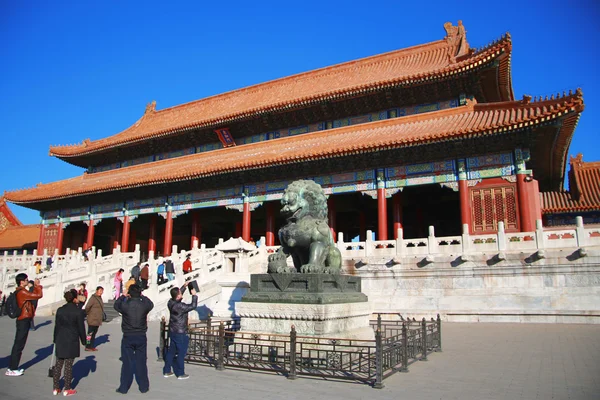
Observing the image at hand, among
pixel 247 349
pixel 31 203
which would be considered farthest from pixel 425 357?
pixel 31 203

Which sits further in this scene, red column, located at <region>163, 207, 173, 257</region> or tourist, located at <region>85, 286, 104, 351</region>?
red column, located at <region>163, 207, 173, 257</region>

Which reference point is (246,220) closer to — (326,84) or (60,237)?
(326,84)

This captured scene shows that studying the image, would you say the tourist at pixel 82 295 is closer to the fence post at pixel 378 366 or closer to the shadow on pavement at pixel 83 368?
the shadow on pavement at pixel 83 368

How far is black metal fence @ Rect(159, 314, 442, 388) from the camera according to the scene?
5.80 meters

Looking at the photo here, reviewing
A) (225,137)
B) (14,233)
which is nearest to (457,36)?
(225,137)

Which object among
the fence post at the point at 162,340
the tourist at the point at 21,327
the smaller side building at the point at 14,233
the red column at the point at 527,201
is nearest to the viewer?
the tourist at the point at 21,327

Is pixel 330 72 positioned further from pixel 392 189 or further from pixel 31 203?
pixel 31 203

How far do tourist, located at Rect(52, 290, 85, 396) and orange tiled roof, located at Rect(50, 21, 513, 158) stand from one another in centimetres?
1557

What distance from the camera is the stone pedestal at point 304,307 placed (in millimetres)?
6535

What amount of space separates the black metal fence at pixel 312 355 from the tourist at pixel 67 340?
164 cm

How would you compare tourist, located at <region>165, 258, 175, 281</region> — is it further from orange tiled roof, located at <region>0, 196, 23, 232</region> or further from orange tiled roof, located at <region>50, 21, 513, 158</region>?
orange tiled roof, located at <region>0, 196, 23, 232</region>

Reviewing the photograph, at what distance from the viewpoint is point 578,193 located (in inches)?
906

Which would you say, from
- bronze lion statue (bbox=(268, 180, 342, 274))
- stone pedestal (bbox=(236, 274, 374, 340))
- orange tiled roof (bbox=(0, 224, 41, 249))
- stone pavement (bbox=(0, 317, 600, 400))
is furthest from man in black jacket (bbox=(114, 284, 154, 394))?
orange tiled roof (bbox=(0, 224, 41, 249))

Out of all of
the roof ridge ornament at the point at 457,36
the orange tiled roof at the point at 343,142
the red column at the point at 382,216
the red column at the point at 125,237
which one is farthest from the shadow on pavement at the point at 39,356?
the roof ridge ornament at the point at 457,36
